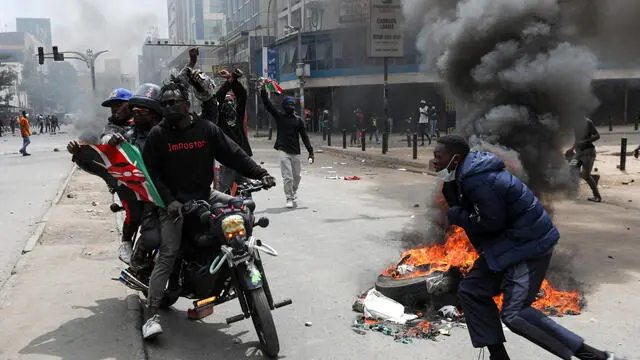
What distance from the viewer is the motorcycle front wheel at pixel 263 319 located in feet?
11.4

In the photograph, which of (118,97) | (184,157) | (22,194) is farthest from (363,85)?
(184,157)

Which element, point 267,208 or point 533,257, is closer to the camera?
point 533,257

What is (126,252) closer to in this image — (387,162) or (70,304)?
(70,304)

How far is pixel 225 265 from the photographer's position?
3742 mm

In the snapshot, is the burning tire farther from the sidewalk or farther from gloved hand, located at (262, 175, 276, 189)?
the sidewalk

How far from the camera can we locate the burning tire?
4195 millimetres

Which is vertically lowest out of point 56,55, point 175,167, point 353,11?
point 175,167

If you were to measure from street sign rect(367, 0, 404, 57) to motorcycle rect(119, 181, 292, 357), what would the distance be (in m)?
17.3

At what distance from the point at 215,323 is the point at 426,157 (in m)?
15.1

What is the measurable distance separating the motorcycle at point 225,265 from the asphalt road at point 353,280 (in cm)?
31

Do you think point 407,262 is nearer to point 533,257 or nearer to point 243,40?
point 533,257

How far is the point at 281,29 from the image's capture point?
2136 inches

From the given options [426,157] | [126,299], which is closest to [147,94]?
[126,299]

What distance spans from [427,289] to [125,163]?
91.5 inches
